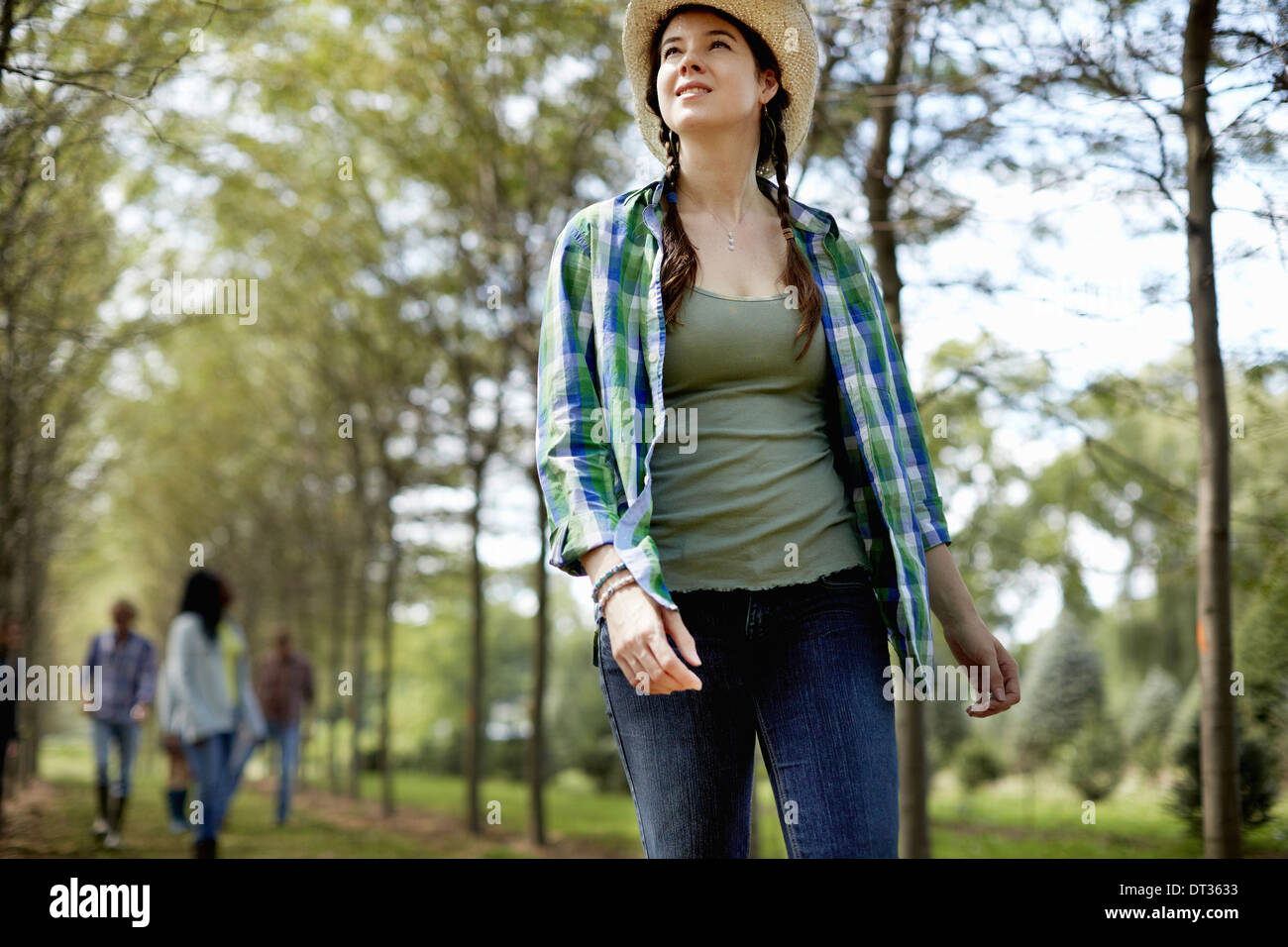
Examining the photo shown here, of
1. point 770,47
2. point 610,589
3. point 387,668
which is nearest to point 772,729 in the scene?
point 610,589

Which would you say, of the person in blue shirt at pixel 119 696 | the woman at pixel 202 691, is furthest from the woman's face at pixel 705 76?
the person in blue shirt at pixel 119 696

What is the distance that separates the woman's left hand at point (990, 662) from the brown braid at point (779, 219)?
661 millimetres

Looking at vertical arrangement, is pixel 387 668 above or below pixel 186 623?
below

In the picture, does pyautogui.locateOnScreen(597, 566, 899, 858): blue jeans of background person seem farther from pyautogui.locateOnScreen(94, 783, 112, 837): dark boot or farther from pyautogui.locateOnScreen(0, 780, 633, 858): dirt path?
pyautogui.locateOnScreen(94, 783, 112, 837): dark boot

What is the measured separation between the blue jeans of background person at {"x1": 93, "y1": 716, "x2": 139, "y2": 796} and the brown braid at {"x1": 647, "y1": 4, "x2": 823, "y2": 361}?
1006 centimetres

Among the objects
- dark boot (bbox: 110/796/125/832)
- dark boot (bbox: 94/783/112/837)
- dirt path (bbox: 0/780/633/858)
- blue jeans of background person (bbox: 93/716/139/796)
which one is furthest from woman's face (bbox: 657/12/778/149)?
dark boot (bbox: 94/783/112/837)

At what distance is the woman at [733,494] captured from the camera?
1.99 meters

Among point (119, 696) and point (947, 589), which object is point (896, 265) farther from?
point (119, 696)

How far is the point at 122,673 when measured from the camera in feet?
34.7

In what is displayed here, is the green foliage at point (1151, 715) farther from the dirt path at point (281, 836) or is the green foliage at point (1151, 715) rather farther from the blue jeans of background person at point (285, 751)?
the blue jeans of background person at point (285, 751)

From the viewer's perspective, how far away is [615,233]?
223cm

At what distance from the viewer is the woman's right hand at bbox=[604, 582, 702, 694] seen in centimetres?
177

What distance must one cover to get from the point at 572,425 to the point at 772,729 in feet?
2.20

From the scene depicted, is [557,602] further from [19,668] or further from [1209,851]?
[1209,851]
